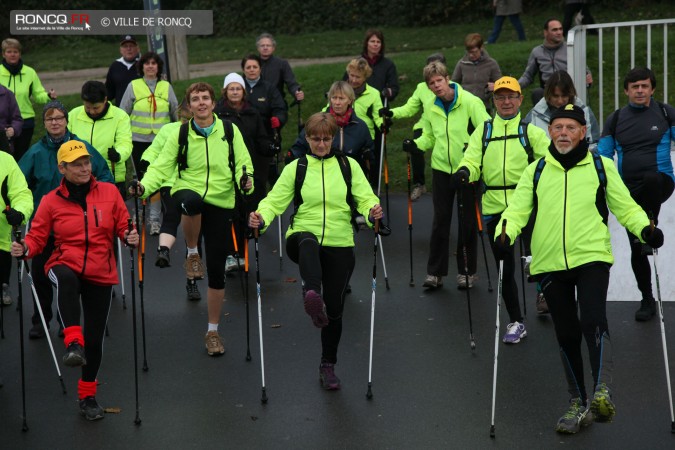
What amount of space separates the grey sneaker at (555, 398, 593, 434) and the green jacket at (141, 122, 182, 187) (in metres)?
4.28

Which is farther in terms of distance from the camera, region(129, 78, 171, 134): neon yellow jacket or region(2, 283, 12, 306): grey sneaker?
region(129, 78, 171, 134): neon yellow jacket

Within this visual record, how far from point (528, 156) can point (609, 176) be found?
7.03 ft

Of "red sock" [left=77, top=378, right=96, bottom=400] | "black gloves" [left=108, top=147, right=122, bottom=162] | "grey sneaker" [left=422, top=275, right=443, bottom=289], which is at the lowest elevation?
"red sock" [left=77, top=378, right=96, bottom=400]

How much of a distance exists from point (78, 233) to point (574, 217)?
354cm

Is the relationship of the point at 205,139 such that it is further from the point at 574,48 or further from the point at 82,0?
the point at 82,0

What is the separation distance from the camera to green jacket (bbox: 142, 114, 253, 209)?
35.0 ft

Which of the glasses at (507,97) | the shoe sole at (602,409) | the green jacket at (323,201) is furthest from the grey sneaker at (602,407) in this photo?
the glasses at (507,97)

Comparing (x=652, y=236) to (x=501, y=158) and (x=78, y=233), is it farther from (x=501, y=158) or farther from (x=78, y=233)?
(x=78, y=233)

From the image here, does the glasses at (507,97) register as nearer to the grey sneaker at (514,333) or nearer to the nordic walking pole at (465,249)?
the nordic walking pole at (465,249)

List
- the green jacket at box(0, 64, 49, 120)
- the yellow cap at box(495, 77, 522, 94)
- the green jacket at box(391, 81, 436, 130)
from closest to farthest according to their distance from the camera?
the yellow cap at box(495, 77, 522, 94)
the green jacket at box(391, 81, 436, 130)
the green jacket at box(0, 64, 49, 120)

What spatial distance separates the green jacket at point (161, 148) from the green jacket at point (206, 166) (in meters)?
0.14

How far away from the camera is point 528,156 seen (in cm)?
1031

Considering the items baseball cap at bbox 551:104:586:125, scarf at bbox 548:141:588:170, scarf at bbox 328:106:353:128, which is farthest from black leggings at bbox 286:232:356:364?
scarf at bbox 328:106:353:128

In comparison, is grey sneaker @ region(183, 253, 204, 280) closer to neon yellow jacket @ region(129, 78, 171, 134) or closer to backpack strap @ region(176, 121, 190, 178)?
backpack strap @ region(176, 121, 190, 178)
